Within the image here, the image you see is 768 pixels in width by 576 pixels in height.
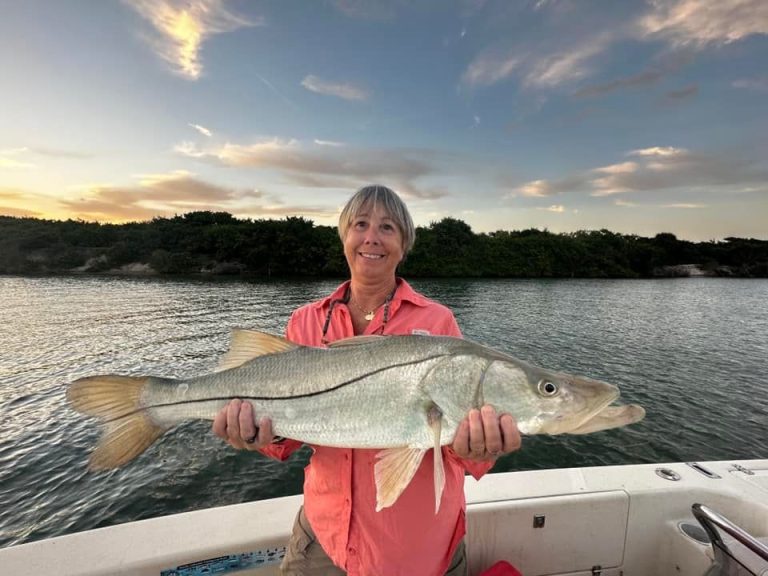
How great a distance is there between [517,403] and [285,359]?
4.60ft

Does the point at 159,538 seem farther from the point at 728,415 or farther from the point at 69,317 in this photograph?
the point at 69,317

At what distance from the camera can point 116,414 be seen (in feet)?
8.27

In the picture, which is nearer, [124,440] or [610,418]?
[610,418]

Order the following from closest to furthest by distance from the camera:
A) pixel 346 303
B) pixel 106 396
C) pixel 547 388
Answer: pixel 547 388
pixel 106 396
pixel 346 303

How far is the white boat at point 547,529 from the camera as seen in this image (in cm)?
300

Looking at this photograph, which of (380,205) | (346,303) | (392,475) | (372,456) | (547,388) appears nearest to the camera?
(392,475)

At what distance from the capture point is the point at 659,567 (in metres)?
3.61

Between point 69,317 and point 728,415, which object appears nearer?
point 728,415

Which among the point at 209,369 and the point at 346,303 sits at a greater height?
the point at 346,303

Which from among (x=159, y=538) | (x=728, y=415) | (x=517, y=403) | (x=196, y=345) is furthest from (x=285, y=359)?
(x=196, y=345)

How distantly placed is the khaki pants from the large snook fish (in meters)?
0.64

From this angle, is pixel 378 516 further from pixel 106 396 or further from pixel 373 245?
pixel 106 396

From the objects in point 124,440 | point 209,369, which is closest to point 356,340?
point 124,440

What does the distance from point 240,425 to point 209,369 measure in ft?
42.1
